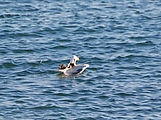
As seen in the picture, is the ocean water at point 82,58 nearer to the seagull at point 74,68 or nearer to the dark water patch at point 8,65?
the dark water patch at point 8,65

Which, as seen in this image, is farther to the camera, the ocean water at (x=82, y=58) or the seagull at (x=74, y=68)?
the seagull at (x=74, y=68)

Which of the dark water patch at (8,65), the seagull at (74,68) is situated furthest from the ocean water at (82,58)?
the seagull at (74,68)

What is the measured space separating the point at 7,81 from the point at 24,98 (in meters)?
2.36

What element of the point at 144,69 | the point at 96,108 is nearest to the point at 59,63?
the point at 144,69

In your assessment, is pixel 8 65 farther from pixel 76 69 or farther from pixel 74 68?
pixel 76 69

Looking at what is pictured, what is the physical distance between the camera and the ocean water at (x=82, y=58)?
61.7 ft

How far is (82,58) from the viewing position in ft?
82.5

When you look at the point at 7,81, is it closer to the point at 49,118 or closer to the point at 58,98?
the point at 58,98

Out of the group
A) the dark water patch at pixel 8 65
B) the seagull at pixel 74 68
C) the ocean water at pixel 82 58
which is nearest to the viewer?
the ocean water at pixel 82 58

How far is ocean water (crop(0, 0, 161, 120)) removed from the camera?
61.7 ft

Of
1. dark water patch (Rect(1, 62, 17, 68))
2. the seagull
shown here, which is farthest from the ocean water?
the seagull

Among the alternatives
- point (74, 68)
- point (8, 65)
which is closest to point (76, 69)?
point (74, 68)

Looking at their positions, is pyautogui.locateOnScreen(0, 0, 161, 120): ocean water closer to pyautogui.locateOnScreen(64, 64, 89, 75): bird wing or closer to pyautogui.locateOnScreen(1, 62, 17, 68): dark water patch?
pyautogui.locateOnScreen(1, 62, 17, 68): dark water patch

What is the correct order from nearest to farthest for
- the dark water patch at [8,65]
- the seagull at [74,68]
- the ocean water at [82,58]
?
the ocean water at [82,58]
the seagull at [74,68]
the dark water patch at [8,65]
